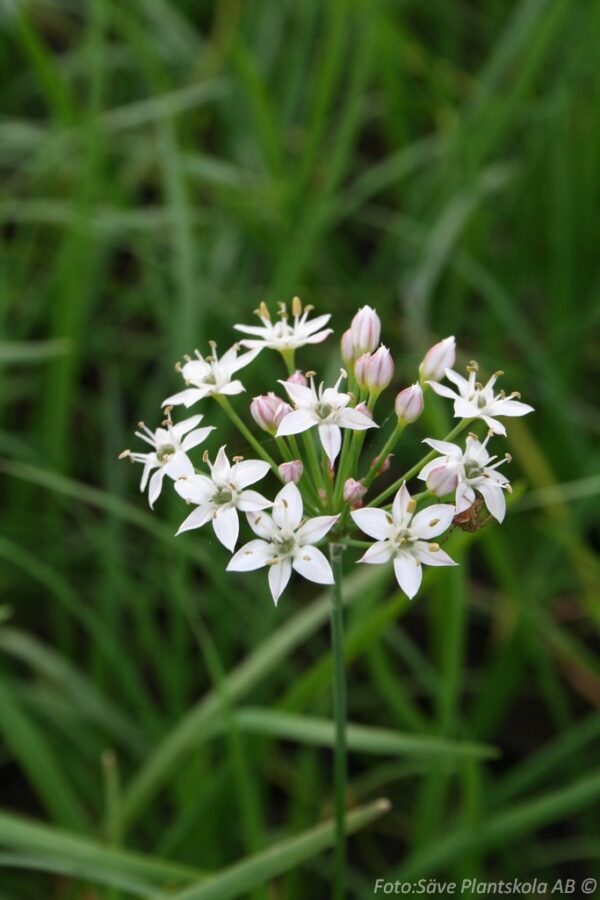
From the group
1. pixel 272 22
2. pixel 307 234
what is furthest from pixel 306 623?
pixel 272 22

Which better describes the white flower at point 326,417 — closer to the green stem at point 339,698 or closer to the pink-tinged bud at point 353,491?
the pink-tinged bud at point 353,491

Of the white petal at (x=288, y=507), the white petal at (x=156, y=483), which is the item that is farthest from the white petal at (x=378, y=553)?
the white petal at (x=156, y=483)

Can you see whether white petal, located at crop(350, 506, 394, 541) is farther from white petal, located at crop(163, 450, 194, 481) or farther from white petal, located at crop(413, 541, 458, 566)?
white petal, located at crop(163, 450, 194, 481)

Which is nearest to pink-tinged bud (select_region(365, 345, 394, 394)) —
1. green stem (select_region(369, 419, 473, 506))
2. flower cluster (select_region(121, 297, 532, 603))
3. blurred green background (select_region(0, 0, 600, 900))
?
flower cluster (select_region(121, 297, 532, 603))

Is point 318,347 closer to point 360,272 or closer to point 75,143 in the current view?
point 360,272

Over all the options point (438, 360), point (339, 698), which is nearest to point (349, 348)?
point (438, 360)

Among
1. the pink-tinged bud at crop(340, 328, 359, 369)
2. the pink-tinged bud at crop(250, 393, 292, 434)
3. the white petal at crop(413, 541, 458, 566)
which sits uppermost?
the pink-tinged bud at crop(340, 328, 359, 369)
